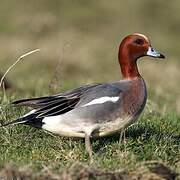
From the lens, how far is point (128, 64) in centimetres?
612

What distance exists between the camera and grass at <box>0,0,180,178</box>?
5.55m

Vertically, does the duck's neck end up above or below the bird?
above

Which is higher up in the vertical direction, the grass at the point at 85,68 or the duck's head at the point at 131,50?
the duck's head at the point at 131,50

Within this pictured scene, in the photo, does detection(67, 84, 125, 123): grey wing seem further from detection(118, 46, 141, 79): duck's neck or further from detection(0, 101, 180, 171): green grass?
detection(118, 46, 141, 79): duck's neck

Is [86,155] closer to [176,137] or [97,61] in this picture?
[176,137]

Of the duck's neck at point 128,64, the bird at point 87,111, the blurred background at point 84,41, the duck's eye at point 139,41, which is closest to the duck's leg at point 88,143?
the bird at point 87,111

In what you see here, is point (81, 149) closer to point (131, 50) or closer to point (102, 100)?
point (102, 100)

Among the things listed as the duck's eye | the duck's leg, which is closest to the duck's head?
the duck's eye

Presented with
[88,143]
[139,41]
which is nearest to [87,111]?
[88,143]

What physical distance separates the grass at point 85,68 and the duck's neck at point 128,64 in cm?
54

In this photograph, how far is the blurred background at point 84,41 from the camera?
11.8 meters

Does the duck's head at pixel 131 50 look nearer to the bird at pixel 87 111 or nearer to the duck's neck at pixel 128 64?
the duck's neck at pixel 128 64

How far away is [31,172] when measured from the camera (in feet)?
15.3

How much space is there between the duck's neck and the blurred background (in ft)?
5.34
